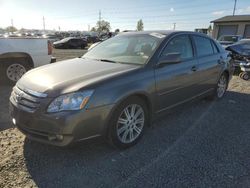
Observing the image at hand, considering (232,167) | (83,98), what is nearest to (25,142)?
(83,98)

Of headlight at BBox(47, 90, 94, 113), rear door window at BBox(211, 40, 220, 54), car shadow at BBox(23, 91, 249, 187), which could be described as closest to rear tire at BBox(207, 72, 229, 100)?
rear door window at BBox(211, 40, 220, 54)

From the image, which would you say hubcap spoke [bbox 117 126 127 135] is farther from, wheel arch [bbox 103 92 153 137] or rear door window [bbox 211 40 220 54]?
rear door window [bbox 211 40 220 54]

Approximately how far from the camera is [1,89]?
6277mm

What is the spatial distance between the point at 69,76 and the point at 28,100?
23.6 inches

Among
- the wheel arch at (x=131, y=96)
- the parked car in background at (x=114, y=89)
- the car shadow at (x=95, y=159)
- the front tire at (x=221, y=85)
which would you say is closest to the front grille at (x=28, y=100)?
the parked car in background at (x=114, y=89)

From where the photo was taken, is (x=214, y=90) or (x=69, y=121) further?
(x=214, y=90)

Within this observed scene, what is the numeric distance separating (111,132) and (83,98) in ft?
2.11

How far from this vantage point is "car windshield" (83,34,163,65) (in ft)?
12.2

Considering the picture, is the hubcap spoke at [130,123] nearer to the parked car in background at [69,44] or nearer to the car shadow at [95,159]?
the car shadow at [95,159]

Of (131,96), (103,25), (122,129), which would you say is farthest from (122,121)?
(103,25)

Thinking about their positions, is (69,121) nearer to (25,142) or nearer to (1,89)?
(25,142)

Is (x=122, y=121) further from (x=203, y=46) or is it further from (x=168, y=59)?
(x=203, y=46)

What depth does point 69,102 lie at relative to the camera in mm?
2703

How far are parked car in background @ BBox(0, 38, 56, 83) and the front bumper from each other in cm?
402
